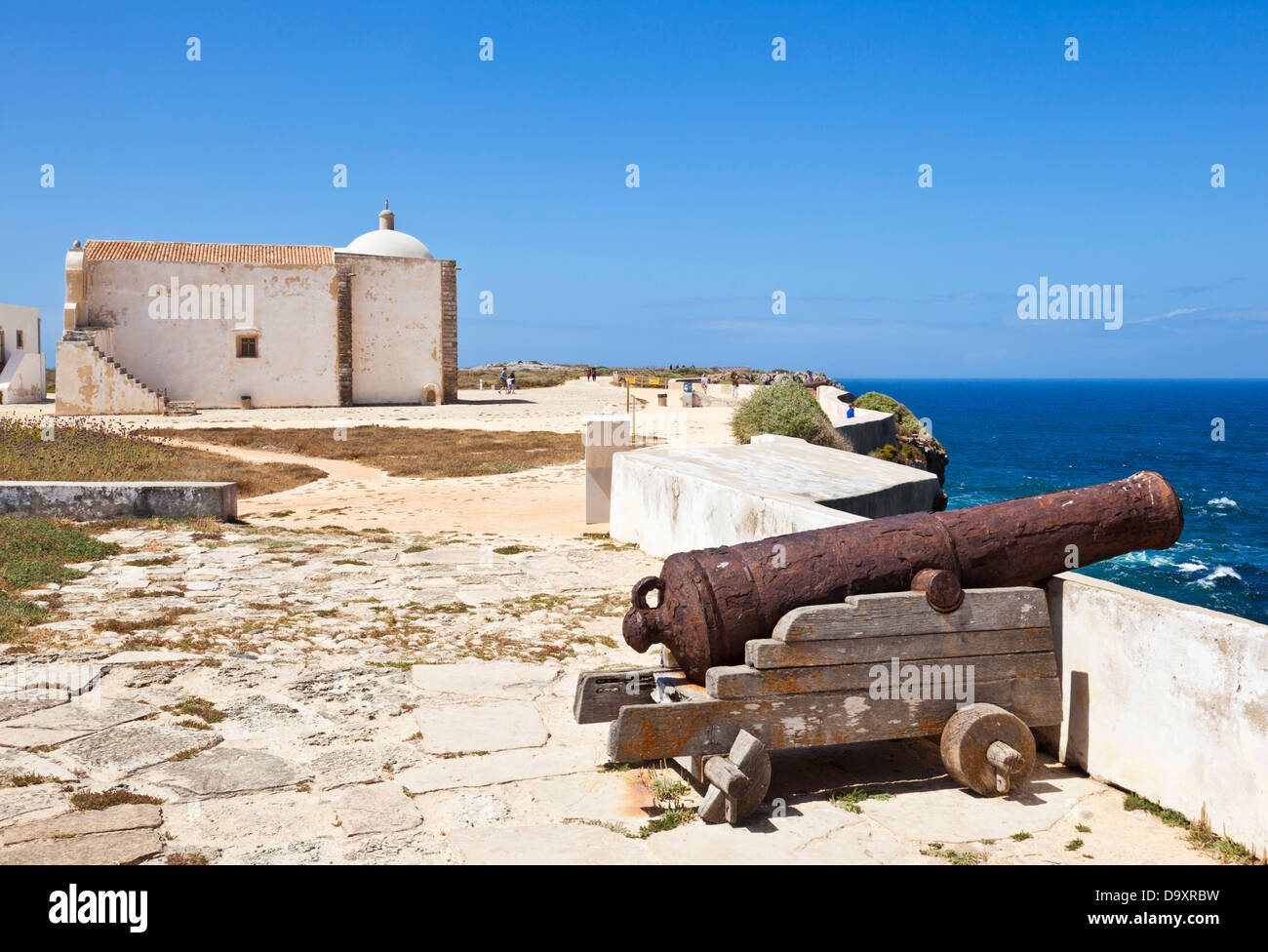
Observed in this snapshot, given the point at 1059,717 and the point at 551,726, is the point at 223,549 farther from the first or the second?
the point at 1059,717

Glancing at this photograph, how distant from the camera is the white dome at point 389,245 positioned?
36562 mm

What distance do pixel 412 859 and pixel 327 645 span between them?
274 cm

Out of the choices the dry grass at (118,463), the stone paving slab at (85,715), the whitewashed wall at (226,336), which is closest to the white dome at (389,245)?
the whitewashed wall at (226,336)

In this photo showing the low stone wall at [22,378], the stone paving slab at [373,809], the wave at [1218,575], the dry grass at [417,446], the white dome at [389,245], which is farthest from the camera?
the white dome at [389,245]

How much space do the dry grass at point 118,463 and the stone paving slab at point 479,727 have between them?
29.8ft

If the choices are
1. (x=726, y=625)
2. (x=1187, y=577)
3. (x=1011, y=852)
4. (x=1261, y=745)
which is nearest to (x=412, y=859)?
(x=726, y=625)

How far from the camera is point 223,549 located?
8461 millimetres

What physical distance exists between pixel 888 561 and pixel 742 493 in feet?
9.33

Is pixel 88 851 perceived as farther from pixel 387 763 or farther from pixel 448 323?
pixel 448 323

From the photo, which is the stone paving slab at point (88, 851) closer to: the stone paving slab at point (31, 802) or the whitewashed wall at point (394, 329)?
the stone paving slab at point (31, 802)

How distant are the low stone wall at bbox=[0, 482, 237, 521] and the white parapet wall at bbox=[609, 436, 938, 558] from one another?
418 centimetres

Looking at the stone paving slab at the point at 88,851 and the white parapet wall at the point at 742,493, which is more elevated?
the white parapet wall at the point at 742,493

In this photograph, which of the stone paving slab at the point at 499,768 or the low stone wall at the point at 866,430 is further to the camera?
the low stone wall at the point at 866,430

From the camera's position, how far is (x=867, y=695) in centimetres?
352
